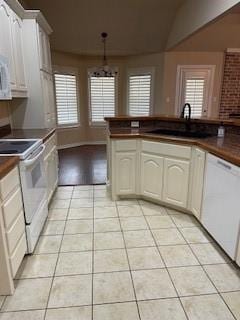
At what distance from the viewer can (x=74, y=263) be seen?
2012 millimetres

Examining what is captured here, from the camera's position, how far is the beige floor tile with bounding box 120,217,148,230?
257cm

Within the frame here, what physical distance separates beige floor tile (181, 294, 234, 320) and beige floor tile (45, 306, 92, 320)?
657 mm

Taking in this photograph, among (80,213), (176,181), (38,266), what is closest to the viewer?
(38,266)

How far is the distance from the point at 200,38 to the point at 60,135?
4037 millimetres

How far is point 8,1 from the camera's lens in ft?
8.16

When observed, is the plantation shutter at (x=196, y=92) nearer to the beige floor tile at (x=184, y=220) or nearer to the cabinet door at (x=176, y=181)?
the cabinet door at (x=176, y=181)

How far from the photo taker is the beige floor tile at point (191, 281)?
173 cm

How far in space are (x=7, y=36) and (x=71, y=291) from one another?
256 centimetres

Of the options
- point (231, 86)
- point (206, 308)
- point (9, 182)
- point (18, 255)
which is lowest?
point (206, 308)

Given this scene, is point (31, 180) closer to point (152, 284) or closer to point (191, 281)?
point (152, 284)

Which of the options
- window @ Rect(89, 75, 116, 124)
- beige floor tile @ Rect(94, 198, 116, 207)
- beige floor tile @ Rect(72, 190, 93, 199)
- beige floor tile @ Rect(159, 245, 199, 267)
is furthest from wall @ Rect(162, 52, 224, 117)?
beige floor tile @ Rect(159, 245, 199, 267)

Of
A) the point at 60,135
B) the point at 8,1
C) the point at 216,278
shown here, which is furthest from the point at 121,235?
the point at 60,135

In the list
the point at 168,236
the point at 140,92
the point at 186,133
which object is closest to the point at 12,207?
the point at 168,236

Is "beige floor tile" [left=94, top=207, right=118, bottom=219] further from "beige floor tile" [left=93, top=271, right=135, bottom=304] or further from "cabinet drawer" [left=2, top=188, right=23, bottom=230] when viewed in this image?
"cabinet drawer" [left=2, top=188, right=23, bottom=230]
